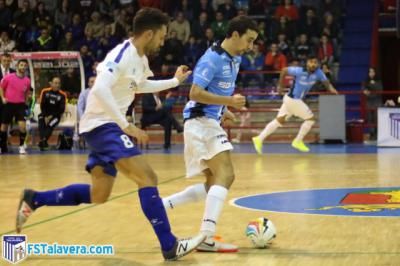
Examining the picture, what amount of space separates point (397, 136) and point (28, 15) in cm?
1229

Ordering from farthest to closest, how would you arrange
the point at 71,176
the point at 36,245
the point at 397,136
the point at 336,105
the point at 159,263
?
the point at 336,105 < the point at 397,136 < the point at 71,176 < the point at 36,245 < the point at 159,263

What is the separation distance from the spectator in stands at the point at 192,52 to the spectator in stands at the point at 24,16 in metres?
5.29

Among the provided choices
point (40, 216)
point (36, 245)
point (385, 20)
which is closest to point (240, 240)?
point (36, 245)

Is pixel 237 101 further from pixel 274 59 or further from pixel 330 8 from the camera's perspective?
pixel 330 8

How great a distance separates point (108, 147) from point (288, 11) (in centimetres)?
1874

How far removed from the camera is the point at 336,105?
Answer: 20391 millimetres

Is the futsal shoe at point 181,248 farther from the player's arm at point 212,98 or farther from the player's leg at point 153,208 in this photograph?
the player's arm at point 212,98

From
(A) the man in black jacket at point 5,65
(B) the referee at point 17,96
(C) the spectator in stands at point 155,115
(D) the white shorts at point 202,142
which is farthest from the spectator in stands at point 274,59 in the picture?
(D) the white shorts at point 202,142

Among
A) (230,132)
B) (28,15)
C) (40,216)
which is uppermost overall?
(28,15)

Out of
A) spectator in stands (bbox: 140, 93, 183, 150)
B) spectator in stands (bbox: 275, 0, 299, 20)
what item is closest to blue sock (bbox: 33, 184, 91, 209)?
spectator in stands (bbox: 140, 93, 183, 150)

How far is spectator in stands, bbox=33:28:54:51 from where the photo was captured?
77.6 ft

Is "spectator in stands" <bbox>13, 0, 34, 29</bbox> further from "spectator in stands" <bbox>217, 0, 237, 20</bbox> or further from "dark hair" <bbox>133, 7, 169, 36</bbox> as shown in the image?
"dark hair" <bbox>133, 7, 169, 36</bbox>

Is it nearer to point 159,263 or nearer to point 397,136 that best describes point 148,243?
point 159,263

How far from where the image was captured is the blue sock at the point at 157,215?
19.2ft
